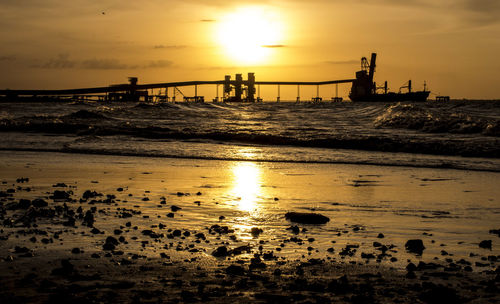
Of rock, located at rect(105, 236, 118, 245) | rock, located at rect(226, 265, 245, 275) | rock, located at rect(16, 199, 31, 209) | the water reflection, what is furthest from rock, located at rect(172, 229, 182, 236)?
rock, located at rect(16, 199, 31, 209)

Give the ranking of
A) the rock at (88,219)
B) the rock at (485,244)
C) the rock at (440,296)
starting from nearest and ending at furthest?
A: the rock at (440,296), the rock at (485,244), the rock at (88,219)

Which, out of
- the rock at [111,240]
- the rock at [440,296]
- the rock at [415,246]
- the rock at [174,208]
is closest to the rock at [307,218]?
the rock at [415,246]

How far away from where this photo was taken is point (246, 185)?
33.7ft

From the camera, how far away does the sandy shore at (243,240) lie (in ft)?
13.2

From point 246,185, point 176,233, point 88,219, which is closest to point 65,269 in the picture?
point 176,233

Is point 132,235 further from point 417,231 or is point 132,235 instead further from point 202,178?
point 202,178

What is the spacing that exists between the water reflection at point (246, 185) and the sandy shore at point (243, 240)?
36 mm

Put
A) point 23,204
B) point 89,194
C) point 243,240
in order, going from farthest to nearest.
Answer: point 89,194, point 23,204, point 243,240

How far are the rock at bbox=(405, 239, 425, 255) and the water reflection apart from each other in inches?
109

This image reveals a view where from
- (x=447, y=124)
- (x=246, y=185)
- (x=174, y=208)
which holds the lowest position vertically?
(x=246, y=185)

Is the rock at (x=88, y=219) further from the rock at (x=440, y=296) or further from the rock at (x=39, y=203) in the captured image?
the rock at (x=440, y=296)

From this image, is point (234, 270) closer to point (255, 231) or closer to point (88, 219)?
point (255, 231)

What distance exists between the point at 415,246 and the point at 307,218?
1684mm

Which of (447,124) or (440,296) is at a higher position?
(447,124)
